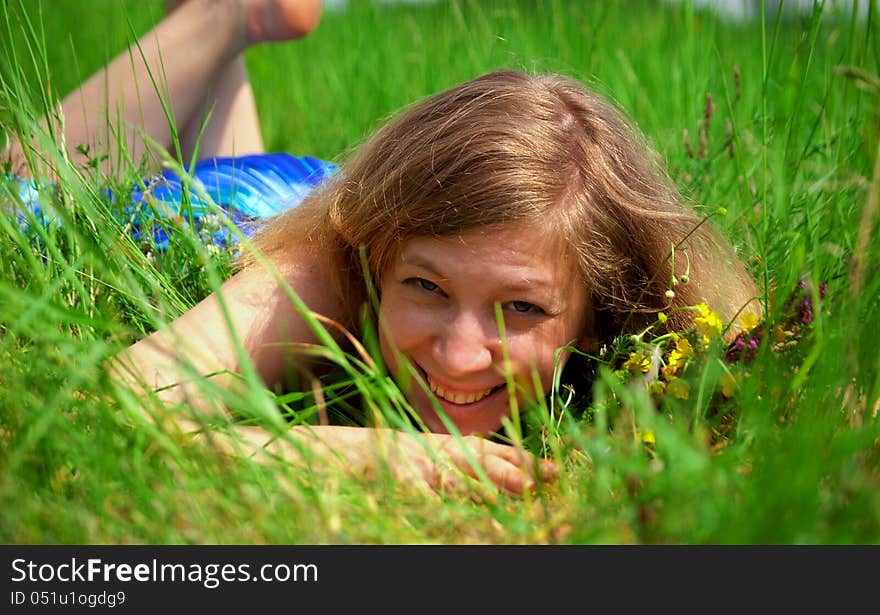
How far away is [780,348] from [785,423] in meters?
0.21

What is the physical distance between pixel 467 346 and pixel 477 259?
0.17 meters

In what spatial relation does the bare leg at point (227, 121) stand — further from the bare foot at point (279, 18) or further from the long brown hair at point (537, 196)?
the long brown hair at point (537, 196)

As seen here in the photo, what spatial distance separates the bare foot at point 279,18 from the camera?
9.24 feet

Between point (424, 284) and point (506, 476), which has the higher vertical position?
point (424, 284)

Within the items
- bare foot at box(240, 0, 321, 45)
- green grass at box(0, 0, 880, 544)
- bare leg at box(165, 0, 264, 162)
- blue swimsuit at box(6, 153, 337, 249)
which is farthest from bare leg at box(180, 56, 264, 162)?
green grass at box(0, 0, 880, 544)

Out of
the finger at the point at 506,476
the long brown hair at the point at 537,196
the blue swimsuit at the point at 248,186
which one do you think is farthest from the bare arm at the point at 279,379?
the blue swimsuit at the point at 248,186

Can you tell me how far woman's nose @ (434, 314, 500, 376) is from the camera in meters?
1.74

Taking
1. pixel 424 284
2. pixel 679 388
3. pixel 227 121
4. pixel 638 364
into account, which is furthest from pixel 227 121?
pixel 679 388

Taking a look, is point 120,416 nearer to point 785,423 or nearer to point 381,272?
point 381,272

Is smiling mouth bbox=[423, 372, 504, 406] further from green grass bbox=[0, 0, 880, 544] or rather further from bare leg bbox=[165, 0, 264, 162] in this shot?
bare leg bbox=[165, 0, 264, 162]

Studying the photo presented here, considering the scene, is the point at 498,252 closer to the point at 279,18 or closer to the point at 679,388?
the point at 679,388

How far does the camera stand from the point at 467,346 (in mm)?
1736

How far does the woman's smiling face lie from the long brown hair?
4 centimetres
